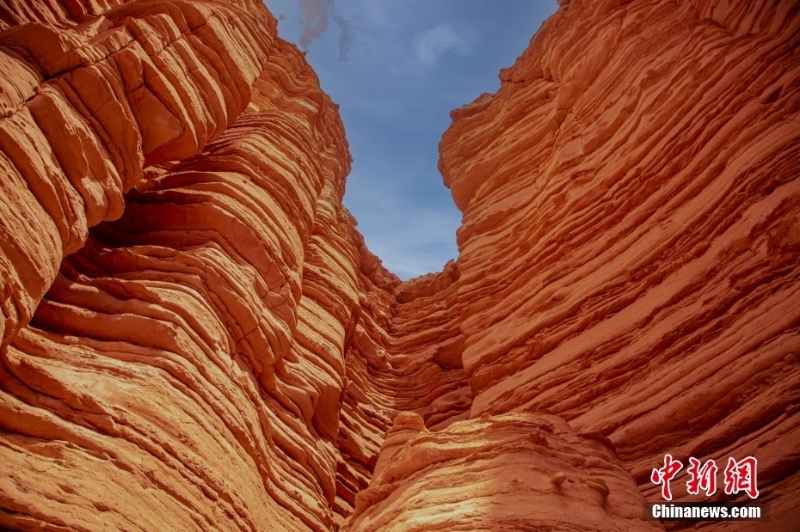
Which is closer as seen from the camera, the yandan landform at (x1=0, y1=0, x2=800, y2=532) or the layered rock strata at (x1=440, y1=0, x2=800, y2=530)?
the yandan landform at (x1=0, y1=0, x2=800, y2=532)

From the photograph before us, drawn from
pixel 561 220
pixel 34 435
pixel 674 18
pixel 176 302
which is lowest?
pixel 34 435

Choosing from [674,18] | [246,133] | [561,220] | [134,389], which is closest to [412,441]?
[134,389]

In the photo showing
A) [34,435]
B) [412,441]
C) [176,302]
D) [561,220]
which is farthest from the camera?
[561,220]

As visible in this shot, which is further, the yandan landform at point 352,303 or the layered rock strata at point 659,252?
the layered rock strata at point 659,252

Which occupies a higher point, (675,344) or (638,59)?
(638,59)

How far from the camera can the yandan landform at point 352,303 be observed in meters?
5.92

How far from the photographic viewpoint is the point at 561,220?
42.9ft

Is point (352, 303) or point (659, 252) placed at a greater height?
point (352, 303)

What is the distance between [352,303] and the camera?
14906mm

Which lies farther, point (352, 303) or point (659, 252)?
point (352, 303)

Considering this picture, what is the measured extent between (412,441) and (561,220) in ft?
25.1

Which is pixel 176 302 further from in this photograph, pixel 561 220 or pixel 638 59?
pixel 638 59

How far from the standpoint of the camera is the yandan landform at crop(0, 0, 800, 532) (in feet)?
19.4

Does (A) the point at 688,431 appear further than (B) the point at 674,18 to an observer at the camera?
No
